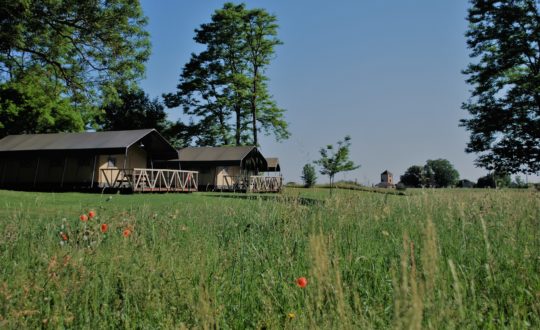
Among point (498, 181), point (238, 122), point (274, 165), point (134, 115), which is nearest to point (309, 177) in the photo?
point (274, 165)

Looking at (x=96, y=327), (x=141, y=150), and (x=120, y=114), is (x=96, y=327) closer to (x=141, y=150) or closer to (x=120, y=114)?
(x=141, y=150)

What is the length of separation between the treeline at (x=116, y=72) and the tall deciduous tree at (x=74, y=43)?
4 centimetres

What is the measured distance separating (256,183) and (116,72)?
1750 centimetres

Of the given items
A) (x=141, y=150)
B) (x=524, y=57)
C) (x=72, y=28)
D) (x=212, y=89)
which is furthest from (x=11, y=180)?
(x=524, y=57)

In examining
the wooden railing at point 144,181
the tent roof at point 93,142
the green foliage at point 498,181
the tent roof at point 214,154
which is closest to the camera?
the green foliage at point 498,181

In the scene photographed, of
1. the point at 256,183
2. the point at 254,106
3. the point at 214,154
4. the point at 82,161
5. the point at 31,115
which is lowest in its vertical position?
the point at 256,183

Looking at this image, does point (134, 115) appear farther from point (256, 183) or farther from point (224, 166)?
point (256, 183)

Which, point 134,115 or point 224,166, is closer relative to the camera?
point 224,166

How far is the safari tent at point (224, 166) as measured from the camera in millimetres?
35062

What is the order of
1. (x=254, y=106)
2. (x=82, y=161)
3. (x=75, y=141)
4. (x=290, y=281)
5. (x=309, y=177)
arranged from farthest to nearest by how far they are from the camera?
(x=309, y=177) < (x=254, y=106) < (x=82, y=161) < (x=75, y=141) < (x=290, y=281)

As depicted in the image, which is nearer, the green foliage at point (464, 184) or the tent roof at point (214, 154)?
the green foliage at point (464, 184)

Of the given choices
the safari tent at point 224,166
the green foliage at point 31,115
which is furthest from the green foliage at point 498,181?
the green foliage at point 31,115

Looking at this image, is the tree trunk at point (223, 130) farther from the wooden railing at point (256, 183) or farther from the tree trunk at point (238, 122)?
the wooden railing at point (256, 183)

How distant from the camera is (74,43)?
1958 centimetres
